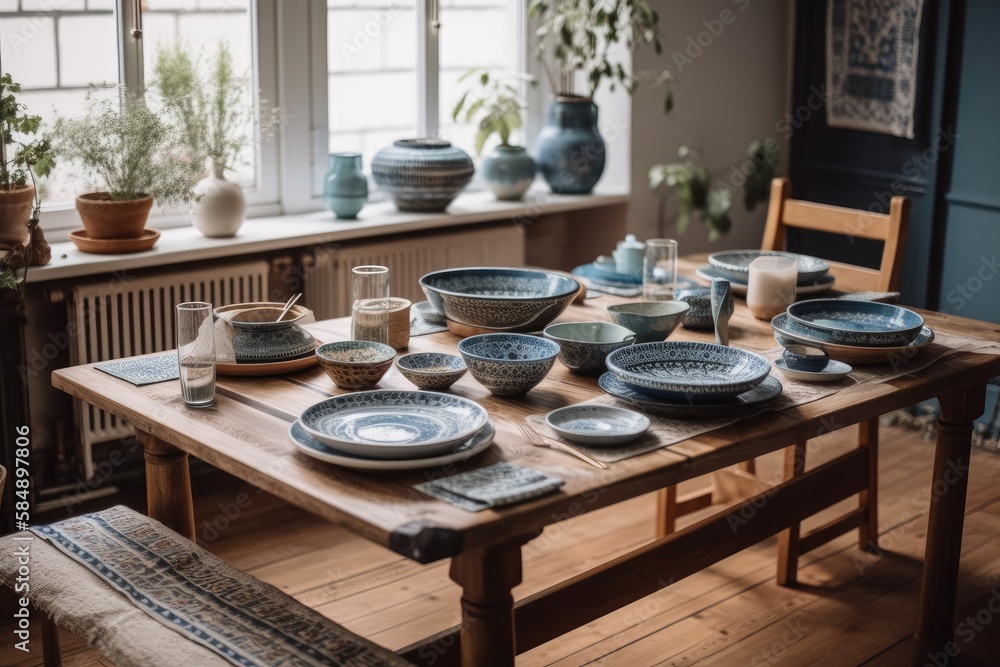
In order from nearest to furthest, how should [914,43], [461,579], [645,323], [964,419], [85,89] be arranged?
[461,579], [645,323], [964,419], [85,89], [914,43]

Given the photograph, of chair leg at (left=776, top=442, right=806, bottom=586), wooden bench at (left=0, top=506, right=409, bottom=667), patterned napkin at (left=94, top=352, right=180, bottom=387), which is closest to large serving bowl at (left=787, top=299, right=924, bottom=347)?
chair leg at (left=776, top=442, right=806, bottom=586)

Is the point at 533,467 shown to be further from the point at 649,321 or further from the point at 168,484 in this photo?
the point at 168,484

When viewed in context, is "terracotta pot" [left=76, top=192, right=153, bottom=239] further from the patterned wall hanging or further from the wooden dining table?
the patterned wall hanging

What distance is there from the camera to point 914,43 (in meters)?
4.18

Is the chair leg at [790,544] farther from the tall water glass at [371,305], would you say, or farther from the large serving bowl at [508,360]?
the tall water glass at [371,305]

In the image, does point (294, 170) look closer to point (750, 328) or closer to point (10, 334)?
point (10, 334)

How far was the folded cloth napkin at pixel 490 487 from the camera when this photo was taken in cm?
162

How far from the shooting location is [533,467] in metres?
1.78

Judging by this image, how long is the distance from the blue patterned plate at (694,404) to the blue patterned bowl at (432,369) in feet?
0.91

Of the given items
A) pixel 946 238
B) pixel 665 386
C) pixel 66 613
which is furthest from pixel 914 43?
pixel 66 613

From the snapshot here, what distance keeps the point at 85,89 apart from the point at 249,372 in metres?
1.52

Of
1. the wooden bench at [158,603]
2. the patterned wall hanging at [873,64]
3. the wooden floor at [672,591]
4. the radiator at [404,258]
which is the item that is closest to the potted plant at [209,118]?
the radiator at [404,258]

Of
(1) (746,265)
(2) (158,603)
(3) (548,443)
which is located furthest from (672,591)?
(2) (158,603)

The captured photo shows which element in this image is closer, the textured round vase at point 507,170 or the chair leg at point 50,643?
the chair leg at point 50,643
